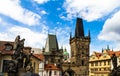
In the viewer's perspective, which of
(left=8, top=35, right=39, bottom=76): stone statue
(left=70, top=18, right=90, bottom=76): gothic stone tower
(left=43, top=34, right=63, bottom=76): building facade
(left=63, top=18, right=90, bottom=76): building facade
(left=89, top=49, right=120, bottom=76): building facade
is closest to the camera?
(left=8, top=35, right=39, bottom=76): stone statue

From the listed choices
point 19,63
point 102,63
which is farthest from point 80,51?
point 19,63

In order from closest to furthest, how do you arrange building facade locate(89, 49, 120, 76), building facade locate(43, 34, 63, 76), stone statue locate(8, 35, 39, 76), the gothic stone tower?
stone statue locate(8, 35, 39, 76), building facade locate(89, 49, 120, 76), the gothic stone tower, building facade locate(43, 34, 63, 76)

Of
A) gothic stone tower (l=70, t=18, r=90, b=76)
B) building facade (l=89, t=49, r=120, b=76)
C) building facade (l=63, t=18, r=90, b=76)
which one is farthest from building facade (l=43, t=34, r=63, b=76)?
building facade (l=89, t=49, r=120, b=76)

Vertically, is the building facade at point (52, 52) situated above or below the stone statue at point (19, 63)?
above

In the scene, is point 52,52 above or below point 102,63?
above

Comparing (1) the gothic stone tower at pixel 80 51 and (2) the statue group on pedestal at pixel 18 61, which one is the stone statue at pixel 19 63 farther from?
(1) the gothic stone tower at pixel 80 51

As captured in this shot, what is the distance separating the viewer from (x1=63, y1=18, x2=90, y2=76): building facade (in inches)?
3249

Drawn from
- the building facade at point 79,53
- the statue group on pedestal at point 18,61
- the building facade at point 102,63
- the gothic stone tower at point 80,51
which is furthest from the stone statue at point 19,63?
the gothic stone tower at point 80,51

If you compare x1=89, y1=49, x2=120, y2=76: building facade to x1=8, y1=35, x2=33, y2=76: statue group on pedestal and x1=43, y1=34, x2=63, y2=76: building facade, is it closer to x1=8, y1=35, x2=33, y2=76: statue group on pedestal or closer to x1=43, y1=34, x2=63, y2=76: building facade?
x1=43, y1=34, x2=63, y2=76: building facade

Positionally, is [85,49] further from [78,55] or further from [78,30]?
[78,30]

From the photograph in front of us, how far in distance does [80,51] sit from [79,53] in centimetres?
98

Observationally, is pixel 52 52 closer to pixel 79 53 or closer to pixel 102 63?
pixel 79 53

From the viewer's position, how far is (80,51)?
85688 mm

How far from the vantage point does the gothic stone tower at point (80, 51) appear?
274ft
